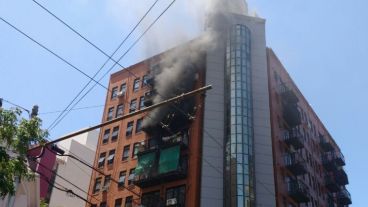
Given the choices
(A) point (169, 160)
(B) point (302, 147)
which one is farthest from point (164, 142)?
(B) point (302, 147)

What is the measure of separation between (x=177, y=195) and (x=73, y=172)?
23.3 m

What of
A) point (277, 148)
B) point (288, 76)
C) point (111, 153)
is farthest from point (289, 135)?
point (111, 153)

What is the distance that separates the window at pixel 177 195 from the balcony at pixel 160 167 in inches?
36.6

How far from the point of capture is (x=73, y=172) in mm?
55719

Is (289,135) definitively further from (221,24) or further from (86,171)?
(86,171)

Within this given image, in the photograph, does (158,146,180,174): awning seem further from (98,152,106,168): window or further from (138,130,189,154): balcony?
(98,152,106,168): window

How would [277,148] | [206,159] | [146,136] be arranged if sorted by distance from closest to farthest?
[206,159]
[277,148]
[146,136]

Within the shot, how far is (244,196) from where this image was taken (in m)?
35.1

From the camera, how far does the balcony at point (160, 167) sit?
37378 millimetres

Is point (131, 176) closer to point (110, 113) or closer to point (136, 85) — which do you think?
point (110, 113)

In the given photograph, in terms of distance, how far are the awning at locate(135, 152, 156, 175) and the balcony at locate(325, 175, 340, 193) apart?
964 inches

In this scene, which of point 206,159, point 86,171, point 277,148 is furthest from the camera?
point 86,171

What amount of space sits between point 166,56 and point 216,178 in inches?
647

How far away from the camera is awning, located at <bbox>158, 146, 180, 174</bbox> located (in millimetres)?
37562
